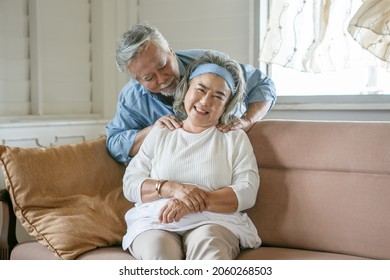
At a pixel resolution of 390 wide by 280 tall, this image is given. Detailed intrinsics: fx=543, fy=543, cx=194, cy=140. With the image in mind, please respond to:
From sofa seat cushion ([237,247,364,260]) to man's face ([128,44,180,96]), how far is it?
1.96ft

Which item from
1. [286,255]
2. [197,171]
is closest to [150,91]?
[197,171]

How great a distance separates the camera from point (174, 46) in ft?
9.89

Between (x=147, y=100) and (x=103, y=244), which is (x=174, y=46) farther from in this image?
Answer: (x=103, y=244)

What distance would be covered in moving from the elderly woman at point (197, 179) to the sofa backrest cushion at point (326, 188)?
11 centimetres

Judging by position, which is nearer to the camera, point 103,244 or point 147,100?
point 103,244

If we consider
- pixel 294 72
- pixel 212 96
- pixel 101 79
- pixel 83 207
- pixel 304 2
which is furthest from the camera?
pixel 101 79

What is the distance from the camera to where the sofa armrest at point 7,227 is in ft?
5.70

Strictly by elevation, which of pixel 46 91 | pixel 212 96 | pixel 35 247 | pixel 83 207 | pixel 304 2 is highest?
pixel 304 2

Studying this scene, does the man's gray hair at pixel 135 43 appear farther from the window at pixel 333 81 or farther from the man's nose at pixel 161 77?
the window at pixel 333 81

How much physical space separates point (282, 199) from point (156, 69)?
59 cm

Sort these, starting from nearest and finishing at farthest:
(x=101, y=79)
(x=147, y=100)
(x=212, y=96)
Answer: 1. (x=212, y=96)
2. (x=147, y=100)
3. (x=101, y=79)

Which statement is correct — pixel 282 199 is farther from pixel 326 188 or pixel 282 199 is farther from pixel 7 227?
pixel 7 227
